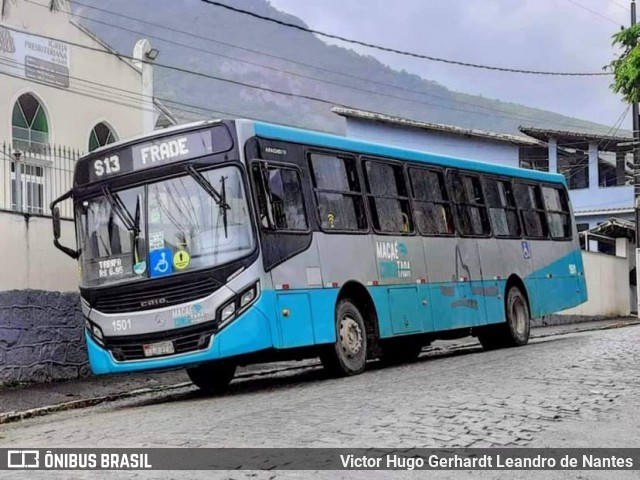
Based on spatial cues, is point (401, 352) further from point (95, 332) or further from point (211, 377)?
point (95, 332)

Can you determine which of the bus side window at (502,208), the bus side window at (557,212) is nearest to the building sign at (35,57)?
the bus side window at (502,208)

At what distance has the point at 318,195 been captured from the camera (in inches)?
485

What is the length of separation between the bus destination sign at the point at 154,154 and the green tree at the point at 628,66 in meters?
7.83

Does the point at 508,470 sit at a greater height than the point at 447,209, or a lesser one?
lesser

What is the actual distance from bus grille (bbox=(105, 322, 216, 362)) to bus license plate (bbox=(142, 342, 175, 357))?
0.04m

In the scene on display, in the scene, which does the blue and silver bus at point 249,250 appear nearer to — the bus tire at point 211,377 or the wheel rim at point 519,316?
the bus tire at point 211,377

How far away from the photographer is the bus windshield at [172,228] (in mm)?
10781

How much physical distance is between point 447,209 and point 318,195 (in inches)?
153


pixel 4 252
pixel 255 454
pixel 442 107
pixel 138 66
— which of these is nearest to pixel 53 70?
pixel 138 66

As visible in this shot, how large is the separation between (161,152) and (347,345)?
3.59m

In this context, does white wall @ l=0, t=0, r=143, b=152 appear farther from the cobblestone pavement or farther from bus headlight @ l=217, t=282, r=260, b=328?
bus headlight @ l=217, t=282, r=260, b=328

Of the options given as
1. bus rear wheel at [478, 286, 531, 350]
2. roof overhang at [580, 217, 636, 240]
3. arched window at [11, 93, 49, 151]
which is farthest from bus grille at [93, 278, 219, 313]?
roof overhang at [580, 217, 636, 240]

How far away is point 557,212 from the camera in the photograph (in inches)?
771

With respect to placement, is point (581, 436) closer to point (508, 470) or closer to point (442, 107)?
point (508, 470)
